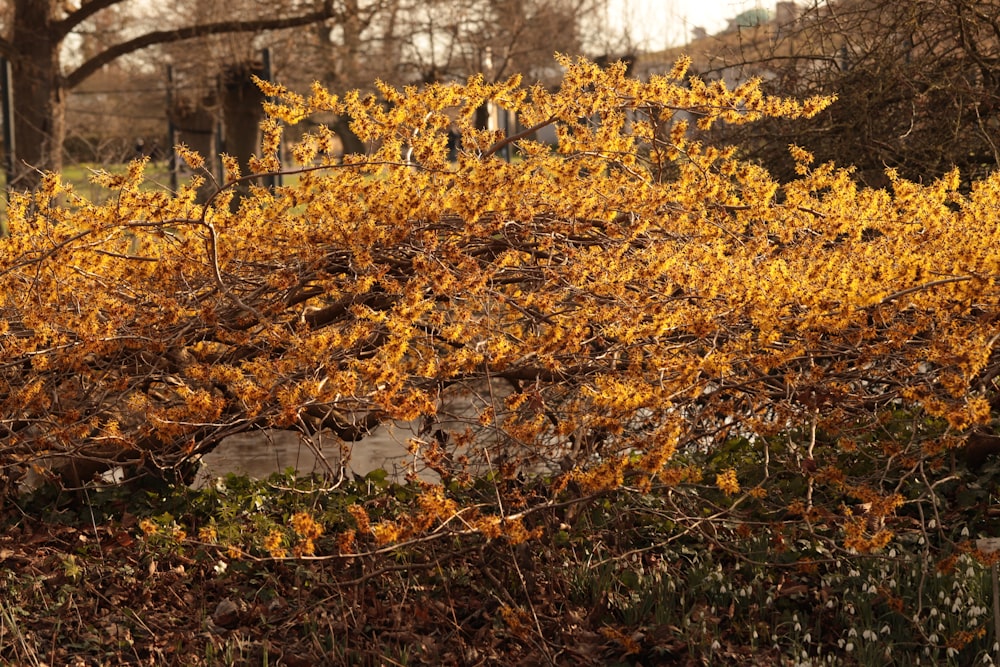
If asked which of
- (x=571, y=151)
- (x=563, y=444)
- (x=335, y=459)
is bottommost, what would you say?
(x=335, y=459)

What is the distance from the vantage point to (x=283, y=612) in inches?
162

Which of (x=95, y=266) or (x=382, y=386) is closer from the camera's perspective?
(x=382, y=386)

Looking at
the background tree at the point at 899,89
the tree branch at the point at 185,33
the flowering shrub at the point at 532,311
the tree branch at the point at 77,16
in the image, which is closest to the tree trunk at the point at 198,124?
the tree branch at the point at 185,33

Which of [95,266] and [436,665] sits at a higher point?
[95,266]

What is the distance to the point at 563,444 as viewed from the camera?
401 centimetres

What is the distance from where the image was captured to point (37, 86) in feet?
45.4

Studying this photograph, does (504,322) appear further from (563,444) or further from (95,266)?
(95,266)

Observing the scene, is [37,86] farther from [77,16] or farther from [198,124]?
[198,124]

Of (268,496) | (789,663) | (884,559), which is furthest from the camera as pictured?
(268,496)

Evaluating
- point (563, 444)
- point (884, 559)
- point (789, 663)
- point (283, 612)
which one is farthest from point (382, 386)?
point (884, 559)

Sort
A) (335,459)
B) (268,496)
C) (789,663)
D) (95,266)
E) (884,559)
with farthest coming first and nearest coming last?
(335,459) < (268,496) < (95,266) < (884,559) < (789,663)

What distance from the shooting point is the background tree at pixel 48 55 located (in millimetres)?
13633

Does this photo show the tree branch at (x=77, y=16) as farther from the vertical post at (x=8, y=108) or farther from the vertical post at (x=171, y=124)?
the vertical post at (x=171, y=124)

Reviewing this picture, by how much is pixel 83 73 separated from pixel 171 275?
1047 cm
